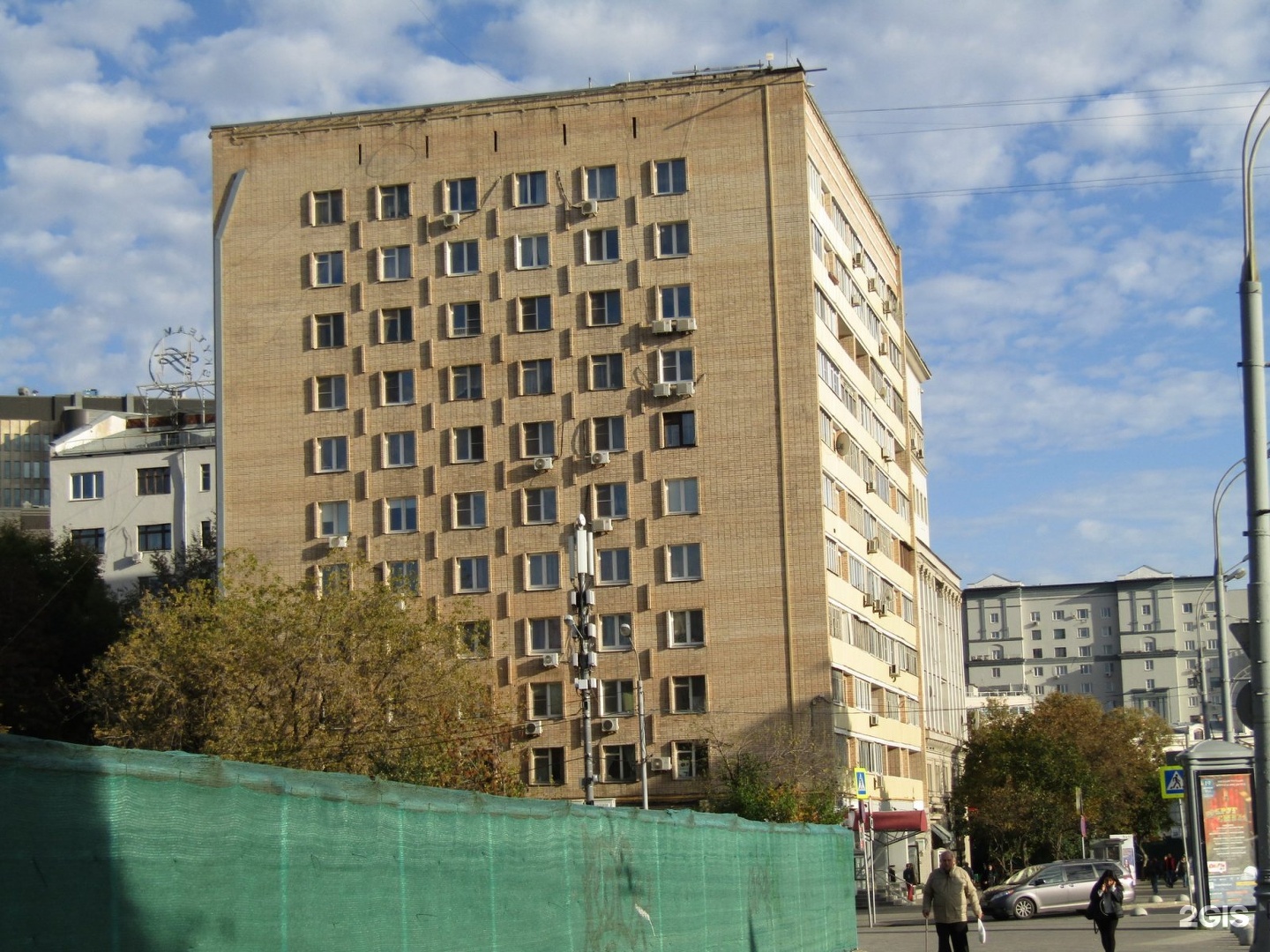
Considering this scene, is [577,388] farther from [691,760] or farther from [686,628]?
[691,760]

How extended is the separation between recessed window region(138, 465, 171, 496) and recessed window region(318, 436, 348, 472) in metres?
28.1

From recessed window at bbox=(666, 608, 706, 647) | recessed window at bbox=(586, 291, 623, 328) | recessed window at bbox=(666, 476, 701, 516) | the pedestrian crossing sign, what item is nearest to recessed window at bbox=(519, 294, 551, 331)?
recessed window at bbox=(586, 291, 623, 328)

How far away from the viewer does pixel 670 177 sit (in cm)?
6097

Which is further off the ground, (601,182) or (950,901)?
(601,182)

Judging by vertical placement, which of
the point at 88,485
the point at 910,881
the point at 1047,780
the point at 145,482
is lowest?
the point at 910,881

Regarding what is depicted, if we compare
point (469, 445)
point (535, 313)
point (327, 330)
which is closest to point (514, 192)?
point (535, 313)

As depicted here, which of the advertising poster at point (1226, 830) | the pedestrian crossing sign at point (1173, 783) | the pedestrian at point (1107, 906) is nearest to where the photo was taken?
the pedestrian at point (1107, 906)

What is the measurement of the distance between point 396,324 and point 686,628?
16.1 m

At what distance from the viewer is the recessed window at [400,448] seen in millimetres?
62281

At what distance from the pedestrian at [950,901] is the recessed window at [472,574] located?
41.9 meters

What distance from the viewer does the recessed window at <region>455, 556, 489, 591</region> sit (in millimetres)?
60656

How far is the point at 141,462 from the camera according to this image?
291ft

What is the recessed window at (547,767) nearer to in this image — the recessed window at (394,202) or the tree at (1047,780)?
the recessed window at (394,202)

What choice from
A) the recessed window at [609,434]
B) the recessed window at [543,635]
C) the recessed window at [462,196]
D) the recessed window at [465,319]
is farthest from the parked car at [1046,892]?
the recessed window at [462,196]
